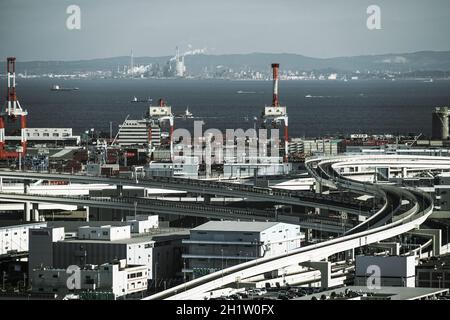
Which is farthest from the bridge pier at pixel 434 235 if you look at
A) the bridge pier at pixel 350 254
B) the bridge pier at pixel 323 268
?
the bridge pier at pixel 323 268

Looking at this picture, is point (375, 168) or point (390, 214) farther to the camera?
point (375, 168)

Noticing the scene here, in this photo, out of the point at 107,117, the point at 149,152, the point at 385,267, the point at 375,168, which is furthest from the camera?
the point at 107,117

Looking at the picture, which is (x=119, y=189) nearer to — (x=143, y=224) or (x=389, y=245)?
(x=143, y=224)

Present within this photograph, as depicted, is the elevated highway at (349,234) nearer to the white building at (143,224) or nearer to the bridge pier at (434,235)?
the bridge pier at (434,235)

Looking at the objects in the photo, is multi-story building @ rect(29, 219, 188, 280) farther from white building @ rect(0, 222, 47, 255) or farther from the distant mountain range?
the distant mountain range
